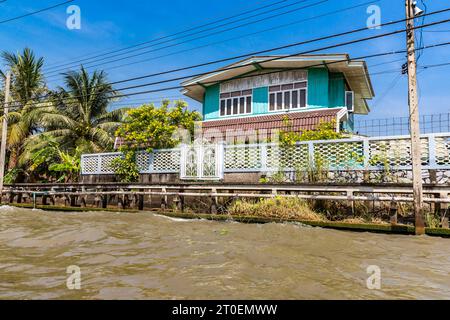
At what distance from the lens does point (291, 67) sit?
16.0m

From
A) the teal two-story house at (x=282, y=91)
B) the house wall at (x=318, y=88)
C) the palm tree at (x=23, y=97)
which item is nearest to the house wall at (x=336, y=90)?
the teal two-story house at (x=282, y=91)

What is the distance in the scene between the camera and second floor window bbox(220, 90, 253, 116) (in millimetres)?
17344

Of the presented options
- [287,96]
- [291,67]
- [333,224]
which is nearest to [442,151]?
[333,224]

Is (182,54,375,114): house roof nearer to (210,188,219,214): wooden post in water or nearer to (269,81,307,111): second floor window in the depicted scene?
(269,81,307,111): second floor window

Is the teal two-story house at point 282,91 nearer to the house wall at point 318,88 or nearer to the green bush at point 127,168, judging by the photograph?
the house wall at point 318,88

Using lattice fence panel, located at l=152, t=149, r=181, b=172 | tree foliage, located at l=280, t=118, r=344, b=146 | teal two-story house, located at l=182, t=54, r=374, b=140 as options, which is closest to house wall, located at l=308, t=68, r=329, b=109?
teal two-story house, located at l=182, t=54, r=374, b=140

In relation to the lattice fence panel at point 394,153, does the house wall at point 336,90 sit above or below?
above

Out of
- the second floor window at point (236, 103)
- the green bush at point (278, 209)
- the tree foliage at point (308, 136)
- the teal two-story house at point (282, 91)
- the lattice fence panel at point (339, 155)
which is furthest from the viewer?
the second floor window at point (236, 103)

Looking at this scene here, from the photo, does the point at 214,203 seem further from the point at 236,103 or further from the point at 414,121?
the point at 236,103

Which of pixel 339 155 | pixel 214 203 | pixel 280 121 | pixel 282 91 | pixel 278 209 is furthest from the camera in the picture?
pixel 282 91

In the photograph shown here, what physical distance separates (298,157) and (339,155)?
135 centimetres

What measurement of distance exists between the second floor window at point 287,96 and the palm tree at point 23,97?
16.9m

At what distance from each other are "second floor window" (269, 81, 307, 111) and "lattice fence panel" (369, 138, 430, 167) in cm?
651

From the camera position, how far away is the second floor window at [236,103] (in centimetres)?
1734
